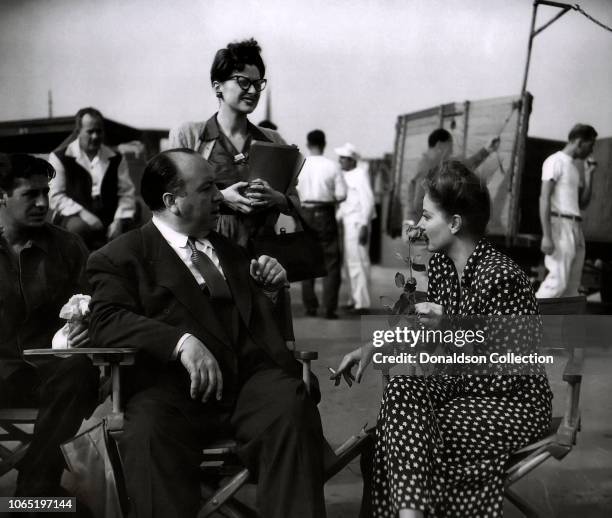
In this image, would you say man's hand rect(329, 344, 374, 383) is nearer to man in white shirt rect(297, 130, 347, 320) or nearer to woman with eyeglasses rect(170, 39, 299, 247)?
woman with eyeglasses rect(170, 39, 299, 247)

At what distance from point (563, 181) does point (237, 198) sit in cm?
370

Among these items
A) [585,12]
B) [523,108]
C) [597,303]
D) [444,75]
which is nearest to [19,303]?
[444,75]

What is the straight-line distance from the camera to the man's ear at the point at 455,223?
8.36 ft

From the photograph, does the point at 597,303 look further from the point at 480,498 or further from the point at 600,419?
the point at 480,498

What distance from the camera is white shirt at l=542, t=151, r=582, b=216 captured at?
226 inches

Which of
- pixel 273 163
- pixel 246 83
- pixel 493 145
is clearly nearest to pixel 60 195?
pixel 246 83

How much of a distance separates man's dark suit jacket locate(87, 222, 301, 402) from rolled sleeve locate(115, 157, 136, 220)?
9.61 ft

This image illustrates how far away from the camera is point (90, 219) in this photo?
5070mm

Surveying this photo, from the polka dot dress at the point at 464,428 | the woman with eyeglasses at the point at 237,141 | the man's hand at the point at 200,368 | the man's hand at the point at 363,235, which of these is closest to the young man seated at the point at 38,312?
the man's hand at the point at 200,368

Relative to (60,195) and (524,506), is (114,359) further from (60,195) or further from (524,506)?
(60,195)

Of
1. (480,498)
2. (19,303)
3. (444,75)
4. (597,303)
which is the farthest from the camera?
(597,303)

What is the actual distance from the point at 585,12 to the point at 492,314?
1.95 m

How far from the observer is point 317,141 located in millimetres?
7629

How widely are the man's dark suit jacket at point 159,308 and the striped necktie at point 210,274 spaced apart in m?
0.04
